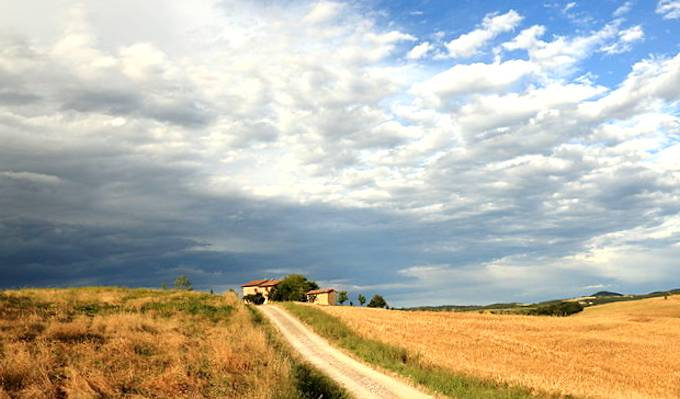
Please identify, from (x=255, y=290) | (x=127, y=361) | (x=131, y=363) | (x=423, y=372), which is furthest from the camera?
(x=255, y=290)

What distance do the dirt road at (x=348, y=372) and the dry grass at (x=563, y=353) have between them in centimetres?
396

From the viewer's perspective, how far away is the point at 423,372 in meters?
21.8

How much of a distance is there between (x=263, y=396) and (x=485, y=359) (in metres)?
21.4

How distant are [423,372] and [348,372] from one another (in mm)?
3495

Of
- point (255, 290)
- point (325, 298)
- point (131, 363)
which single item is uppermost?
point (255, 290)

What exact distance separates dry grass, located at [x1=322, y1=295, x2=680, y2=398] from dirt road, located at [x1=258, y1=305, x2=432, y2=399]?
13.0 ft

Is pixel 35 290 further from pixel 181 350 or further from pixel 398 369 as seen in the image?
pixel 398 369

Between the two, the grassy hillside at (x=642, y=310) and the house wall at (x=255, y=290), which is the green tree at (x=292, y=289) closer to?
the house wall at (x=255, y=290)

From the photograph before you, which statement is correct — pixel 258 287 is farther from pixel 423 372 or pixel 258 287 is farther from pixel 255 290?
pixel 423 372

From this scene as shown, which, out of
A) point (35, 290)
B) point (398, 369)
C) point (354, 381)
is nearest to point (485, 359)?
point (398, 369)

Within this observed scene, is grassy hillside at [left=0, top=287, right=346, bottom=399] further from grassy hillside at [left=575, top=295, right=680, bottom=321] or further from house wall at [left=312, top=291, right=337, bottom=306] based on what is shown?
house wall at [left=312, top=291, right=337, bottom=306]

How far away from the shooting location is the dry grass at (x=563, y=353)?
24.0 meters

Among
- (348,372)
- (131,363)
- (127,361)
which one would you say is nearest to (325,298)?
(348,372)

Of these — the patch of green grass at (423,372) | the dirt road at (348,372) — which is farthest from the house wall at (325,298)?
the patch of green grass at (423,372)
